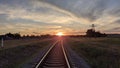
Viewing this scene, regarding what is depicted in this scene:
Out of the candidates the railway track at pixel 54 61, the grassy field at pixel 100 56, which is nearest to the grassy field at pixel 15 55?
the railway track at pixel 54 61

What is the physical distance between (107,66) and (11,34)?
328 ft

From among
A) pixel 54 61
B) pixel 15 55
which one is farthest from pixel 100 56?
pixel 15 55

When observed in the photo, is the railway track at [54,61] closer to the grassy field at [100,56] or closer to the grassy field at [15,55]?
the grassy field at [15,55]

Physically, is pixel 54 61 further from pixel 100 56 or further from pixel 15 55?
pixel 15 55

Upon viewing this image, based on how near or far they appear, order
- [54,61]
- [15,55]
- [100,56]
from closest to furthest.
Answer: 1. [54,61]
2. [100,56]
3. [15,55]

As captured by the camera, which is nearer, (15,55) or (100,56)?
(100,56)

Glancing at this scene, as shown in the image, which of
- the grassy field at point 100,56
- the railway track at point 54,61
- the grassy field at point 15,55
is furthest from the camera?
the grassy field at point 15,55

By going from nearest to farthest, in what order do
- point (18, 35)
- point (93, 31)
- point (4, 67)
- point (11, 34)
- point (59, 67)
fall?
1. point (59, 67)
2. point (4, 67)
3. point (11, 34)
4. point (18, 35)
5. point (93, 31)

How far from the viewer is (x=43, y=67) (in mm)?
15664

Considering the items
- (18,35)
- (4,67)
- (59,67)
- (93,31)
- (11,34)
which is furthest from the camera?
(93,31)

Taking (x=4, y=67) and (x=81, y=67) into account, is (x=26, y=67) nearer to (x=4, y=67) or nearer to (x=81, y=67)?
(x=4, y=67)

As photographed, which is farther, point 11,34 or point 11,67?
point 11,34

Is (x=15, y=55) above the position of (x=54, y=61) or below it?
above

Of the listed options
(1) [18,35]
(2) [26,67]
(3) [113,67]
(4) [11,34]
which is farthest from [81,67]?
(1) [18,35]
